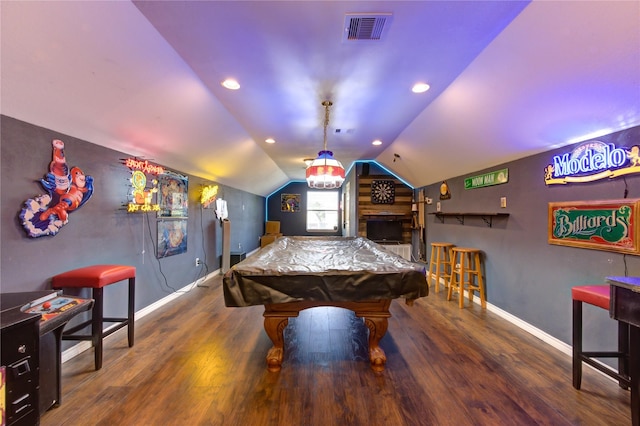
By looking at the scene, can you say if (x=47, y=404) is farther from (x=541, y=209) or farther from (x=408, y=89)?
(x=541, y=209)

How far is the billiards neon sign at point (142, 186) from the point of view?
296cm

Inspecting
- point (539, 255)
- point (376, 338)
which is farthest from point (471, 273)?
point (376, 338)

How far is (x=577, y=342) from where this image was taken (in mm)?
1916

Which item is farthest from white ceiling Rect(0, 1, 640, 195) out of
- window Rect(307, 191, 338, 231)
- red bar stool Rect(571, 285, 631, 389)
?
window Rect(307, 191, 338, 231)

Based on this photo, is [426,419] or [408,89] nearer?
[426,419]

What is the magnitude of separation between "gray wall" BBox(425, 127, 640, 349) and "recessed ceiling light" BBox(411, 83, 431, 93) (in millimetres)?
1417

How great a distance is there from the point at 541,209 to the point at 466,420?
7.42 ft

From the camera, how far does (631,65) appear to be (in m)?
1.64

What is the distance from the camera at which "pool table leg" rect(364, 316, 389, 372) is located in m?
2.17

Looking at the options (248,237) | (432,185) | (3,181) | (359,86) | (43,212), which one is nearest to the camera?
(3,181)

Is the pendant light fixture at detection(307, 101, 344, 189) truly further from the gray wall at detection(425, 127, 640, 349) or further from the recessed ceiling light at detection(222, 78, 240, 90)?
the gray wall at detection(425, 127, 640, 349)

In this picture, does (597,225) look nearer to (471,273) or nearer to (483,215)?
(483,215)

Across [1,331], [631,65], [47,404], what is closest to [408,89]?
[631,65]

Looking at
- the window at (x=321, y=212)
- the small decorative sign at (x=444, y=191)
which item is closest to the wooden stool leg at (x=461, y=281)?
the small decorative sign at (x=444, y=191)
